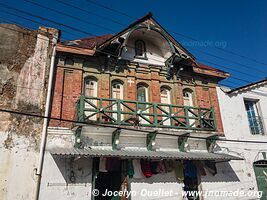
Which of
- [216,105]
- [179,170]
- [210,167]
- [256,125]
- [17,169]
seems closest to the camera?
[17,169]

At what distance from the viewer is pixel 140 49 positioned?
1297 cm

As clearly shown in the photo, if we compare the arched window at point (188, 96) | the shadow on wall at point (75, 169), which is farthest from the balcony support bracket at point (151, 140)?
the arched window at point (188, 96)

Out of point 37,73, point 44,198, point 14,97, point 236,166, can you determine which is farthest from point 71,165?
point 236,166

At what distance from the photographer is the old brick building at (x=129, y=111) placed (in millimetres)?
9227

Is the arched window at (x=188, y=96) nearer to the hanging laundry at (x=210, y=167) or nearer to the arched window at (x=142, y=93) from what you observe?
the arched window at (x=142, y=93)

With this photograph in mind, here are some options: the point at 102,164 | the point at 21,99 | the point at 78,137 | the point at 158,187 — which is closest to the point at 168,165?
the point at 158,187

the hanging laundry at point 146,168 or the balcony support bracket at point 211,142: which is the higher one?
the balcony support bracket at point 211,142

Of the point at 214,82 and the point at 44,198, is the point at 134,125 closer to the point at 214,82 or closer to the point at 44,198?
the point at 44,198

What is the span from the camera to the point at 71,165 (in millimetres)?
9156

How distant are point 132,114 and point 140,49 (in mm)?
4603

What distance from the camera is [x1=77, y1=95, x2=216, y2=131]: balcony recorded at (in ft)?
Answer: 30.5

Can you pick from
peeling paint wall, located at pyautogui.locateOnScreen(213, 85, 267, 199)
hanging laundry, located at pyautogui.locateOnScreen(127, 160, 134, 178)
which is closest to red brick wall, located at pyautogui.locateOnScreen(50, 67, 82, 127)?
hanging laundry, located at pyautogui.locateOnScreen(127, 160, 134, 178)

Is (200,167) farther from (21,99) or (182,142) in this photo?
(21,99)

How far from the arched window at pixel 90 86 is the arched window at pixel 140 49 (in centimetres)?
297
